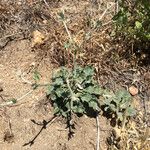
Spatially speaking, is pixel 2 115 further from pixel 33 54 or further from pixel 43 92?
pixel 33 54

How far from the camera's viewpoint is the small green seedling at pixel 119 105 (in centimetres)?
265

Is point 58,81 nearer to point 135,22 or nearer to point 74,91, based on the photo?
point 74,91

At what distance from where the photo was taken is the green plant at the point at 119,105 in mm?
2650

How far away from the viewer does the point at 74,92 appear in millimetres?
2641

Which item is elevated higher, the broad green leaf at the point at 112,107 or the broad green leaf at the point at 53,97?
the broad green leaf at the point at 53,97

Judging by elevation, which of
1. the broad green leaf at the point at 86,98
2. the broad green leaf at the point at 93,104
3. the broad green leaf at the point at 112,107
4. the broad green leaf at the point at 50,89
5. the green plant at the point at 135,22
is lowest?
the broad green leaf at the point at 112,107

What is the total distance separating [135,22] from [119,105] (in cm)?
→ 56

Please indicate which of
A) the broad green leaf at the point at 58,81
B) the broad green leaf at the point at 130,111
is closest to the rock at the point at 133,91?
the broad green leaf at the point at 130,111

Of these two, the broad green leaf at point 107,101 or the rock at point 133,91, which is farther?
the rock at point 133,91

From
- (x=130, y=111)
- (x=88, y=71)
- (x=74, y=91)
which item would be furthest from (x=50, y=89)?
(x=130, y=111)

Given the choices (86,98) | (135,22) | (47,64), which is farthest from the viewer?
(47,64)

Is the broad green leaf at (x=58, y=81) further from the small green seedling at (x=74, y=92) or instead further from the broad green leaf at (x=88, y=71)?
the broad green leaf at (x=88, y=71)

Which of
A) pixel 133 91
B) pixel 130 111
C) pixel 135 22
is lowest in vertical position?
pixel 130 111

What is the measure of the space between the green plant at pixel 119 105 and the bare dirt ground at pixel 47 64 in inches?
3.0
